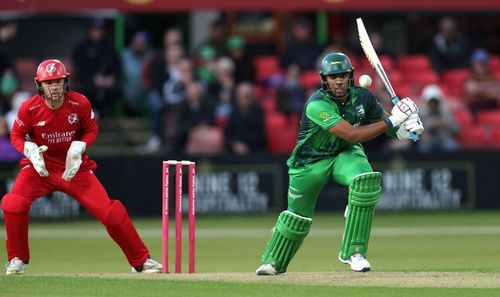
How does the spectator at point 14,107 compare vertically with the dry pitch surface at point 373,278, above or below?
above

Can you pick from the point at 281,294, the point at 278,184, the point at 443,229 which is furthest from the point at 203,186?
the point at 281,294

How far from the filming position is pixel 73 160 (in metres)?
10.7

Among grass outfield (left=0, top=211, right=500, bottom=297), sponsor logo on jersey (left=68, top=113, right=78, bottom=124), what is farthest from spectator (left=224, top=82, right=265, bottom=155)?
sponsor logo on jersey (left=68, top=113, right=78, bottom=124)

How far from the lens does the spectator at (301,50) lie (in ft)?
65.0

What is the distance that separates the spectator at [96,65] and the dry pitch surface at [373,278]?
8463 mm

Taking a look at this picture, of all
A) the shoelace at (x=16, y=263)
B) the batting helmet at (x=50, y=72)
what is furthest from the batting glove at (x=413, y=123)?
the shoelace at (x=16, y=263)

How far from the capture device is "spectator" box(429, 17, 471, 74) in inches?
819

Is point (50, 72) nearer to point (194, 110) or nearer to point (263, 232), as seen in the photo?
point (263, 232)

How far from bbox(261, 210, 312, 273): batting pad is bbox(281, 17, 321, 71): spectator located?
31.4 ft

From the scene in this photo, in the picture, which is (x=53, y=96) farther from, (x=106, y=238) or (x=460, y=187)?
(x=460, y=187)

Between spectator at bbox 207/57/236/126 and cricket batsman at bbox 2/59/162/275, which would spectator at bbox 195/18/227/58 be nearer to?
spectator at bbox 207/57/236/126

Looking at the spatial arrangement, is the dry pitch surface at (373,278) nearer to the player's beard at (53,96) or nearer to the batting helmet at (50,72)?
the player's beard at (53,96)

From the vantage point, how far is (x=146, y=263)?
11078mm

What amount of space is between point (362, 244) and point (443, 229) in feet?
21.6
